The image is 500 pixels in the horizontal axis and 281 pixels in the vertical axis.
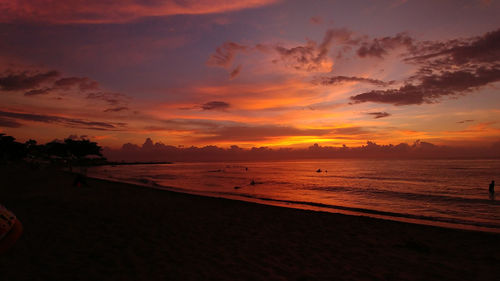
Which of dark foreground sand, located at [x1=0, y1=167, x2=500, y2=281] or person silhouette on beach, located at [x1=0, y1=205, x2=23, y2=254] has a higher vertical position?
person silhouette on beach, located at [x1=0, y1=205, x2=23, y2=254]

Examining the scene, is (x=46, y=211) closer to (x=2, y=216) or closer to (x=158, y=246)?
(x=158, y=246)

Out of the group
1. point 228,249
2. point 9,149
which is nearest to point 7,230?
point 228,249

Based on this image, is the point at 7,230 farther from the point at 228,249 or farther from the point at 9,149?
the point at 9,149

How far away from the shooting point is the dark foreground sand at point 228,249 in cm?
598

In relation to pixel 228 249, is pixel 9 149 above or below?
above

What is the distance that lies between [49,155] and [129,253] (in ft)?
312

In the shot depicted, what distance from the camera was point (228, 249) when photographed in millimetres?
7918

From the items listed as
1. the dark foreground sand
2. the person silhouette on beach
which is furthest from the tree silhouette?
the person silhouette on beach

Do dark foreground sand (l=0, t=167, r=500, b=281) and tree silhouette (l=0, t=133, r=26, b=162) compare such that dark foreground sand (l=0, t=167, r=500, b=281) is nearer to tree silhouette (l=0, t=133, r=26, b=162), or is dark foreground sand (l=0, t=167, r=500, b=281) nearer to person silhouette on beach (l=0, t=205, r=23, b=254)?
person silhouette on beach (l=0, t=205, r=23, b=254)

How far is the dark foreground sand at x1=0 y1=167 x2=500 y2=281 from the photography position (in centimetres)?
598

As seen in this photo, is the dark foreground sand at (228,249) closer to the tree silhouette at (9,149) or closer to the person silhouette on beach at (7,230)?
the person silhouette on beach at (7,230)

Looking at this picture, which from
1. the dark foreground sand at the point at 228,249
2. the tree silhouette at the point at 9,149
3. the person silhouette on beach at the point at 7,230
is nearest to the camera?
the person silhouette on beach at the point at 7,230

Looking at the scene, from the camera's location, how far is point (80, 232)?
8438 mm

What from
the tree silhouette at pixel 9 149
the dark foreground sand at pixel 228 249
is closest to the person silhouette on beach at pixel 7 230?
the dark foreground sand at pixel 228 249
